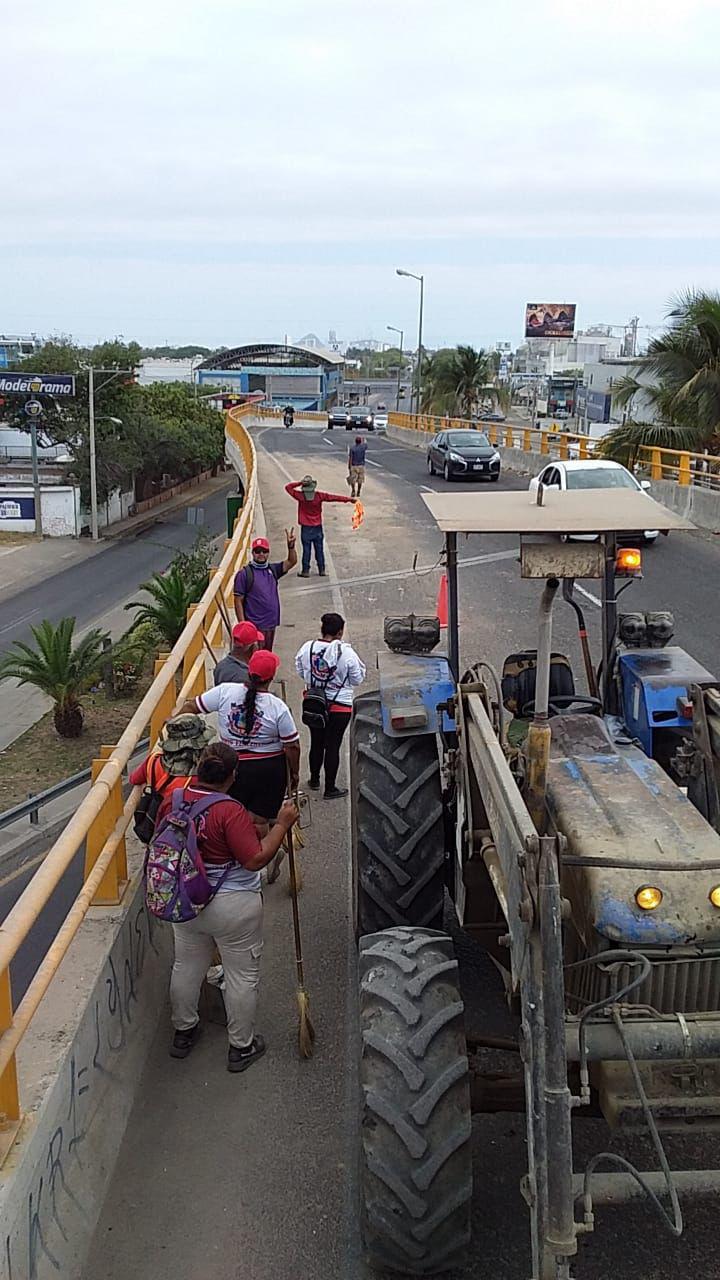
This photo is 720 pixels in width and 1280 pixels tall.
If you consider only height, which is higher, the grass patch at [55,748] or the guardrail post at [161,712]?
the guardrail post at [161,712]

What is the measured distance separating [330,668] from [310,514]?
8475 millimetres

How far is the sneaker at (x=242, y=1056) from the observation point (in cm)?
500

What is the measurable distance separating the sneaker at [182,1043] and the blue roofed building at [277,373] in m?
133

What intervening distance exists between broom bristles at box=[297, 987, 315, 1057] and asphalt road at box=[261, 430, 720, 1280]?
0.64 feet

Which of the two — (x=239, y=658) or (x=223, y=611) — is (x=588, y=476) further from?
(x=239, y=658)

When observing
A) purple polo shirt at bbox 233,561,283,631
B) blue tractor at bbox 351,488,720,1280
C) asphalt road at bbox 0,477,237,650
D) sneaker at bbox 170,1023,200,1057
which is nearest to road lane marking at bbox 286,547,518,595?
purple polo shirt at bbox 233,561,283,631

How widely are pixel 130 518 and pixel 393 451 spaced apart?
2104 centimetres

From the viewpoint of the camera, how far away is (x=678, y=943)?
11.3 ft

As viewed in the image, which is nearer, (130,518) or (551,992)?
(551,992)

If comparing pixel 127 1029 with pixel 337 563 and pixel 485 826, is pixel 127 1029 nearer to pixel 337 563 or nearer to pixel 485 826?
pixel 485 826

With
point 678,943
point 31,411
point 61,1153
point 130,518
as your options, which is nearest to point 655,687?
point 678,943

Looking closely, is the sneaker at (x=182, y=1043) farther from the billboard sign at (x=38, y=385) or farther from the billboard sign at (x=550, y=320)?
the billboard sign at (x=550, y=320)

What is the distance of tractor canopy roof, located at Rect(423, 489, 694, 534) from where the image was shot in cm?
472

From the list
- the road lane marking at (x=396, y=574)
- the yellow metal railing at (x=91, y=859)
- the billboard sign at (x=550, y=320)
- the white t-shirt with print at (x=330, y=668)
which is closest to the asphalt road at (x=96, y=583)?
the road lane marking at (x=396, y=574)
